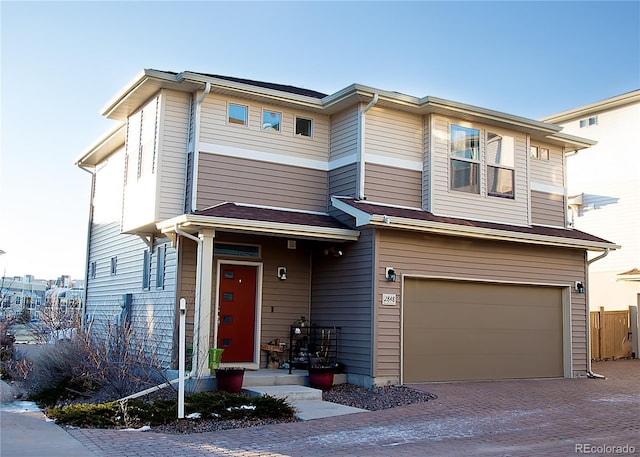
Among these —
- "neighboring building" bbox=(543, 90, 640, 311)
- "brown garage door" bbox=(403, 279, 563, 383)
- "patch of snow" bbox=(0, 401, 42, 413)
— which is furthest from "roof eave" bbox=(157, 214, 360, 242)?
"neighboring building" bbox=(543, 90, 640, 311)

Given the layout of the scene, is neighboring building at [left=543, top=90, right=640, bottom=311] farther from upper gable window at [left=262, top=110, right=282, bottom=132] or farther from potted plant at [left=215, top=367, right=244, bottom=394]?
potted plant at [left=215, top=367, right=244, bottom=394]

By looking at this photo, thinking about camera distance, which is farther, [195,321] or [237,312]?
[237,312]

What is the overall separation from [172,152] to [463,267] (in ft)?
20.7

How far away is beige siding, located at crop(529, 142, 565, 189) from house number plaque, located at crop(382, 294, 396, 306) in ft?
18.5

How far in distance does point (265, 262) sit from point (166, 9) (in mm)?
5214

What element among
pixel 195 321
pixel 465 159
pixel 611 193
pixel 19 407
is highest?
pixel 611 193

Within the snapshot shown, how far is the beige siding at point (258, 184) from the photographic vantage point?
1298 cm

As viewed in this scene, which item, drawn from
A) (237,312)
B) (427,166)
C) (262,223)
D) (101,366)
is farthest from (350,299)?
(101,366)

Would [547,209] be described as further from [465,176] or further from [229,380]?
[229,380]

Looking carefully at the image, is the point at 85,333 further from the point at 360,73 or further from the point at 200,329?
the point at 360,73

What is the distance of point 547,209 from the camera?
1639 cm

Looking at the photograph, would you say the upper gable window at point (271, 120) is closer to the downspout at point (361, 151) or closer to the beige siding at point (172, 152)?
the beige siding at point (172, 152)

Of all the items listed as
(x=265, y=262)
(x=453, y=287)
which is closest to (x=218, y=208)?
(x=265, y=262)

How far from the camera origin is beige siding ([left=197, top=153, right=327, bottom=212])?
12977 millimetres
